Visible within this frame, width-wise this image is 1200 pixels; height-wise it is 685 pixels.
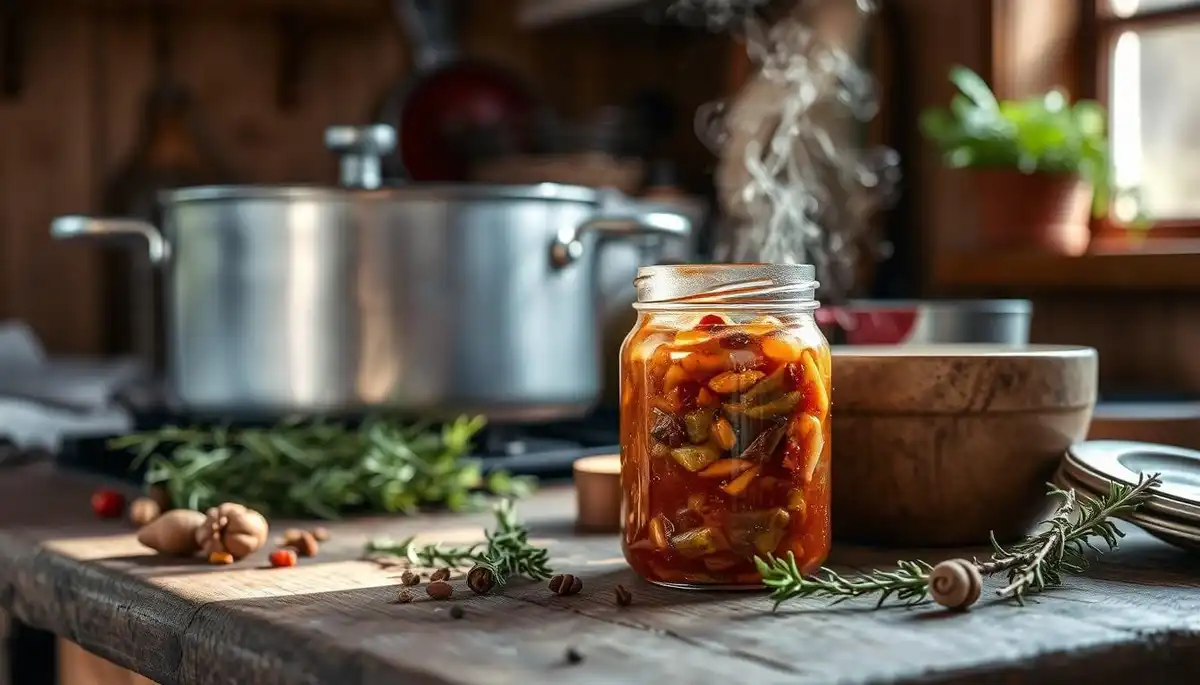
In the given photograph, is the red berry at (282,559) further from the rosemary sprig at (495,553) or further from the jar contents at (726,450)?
the jar contents at (726,450)

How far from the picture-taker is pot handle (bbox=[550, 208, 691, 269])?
1.12 m

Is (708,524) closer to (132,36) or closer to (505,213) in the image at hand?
(505,213)

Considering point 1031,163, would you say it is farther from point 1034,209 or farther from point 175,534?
point 175,534

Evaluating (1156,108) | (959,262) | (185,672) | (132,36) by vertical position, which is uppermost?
(132,36)

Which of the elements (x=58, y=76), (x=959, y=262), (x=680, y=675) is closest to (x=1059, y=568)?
(x=680, y=675)

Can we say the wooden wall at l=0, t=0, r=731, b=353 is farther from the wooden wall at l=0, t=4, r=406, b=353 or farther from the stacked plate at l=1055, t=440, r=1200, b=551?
the stacked plate at l=1055, t=440, r=1200, b=551

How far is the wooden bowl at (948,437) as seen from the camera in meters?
0.81

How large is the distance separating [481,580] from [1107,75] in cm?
164

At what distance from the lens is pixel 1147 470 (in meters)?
0.82

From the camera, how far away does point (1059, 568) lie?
73 cm

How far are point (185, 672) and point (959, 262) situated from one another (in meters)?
1.61

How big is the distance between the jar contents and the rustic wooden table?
25 mm

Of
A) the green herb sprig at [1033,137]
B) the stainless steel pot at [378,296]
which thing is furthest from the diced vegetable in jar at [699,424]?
the green herb sprig at [1033,137]

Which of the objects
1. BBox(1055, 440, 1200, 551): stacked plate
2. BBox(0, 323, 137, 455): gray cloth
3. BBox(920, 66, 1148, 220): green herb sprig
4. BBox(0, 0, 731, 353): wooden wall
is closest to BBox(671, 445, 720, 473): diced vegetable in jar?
BBox(1055, 440, 1200, 551): stacked plate
